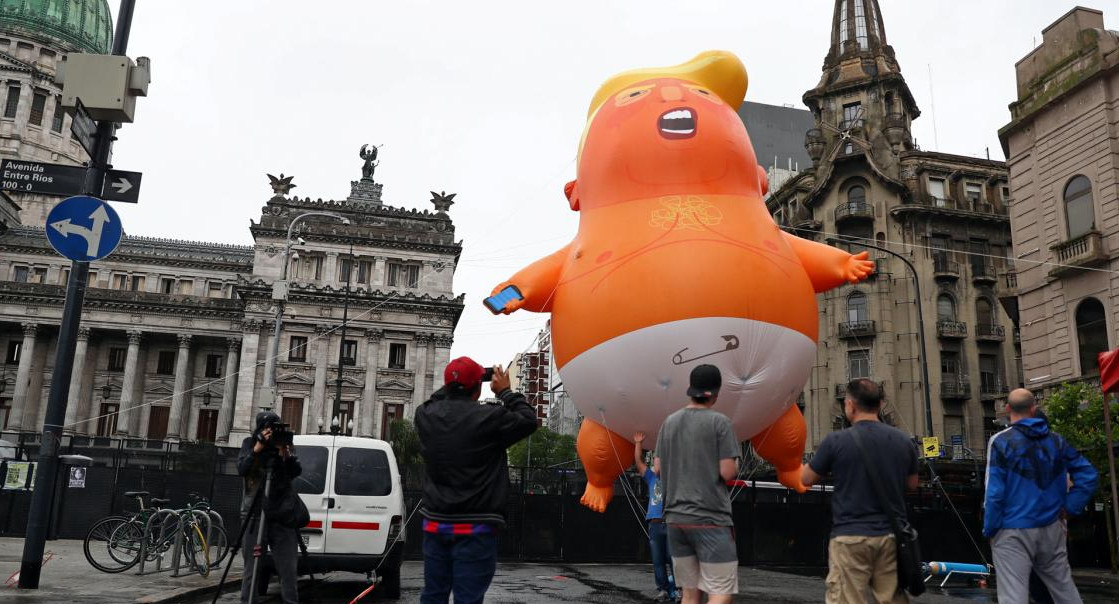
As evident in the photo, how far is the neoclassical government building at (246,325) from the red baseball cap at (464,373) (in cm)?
5017

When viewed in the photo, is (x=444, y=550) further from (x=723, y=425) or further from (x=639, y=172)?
(x=639, y=172)

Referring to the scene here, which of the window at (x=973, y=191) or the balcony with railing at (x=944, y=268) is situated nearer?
the balcony with railing at (x=944, y=268)

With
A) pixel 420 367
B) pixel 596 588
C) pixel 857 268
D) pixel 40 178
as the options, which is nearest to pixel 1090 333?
pixel 596 588

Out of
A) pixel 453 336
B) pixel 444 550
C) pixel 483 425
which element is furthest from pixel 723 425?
pixel 453 336

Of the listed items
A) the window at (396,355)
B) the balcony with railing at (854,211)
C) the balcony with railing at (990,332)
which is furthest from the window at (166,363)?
the balcony with railing at (990,332)

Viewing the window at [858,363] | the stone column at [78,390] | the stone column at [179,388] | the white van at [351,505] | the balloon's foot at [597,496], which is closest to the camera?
the balloon's foot at [597,496]

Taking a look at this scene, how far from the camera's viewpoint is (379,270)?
59.5 meters

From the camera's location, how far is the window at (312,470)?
11.1m

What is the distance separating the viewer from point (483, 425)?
5.55 meters

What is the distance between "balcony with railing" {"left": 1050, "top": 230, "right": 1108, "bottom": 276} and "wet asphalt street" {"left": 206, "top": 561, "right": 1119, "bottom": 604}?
9528 millimetres

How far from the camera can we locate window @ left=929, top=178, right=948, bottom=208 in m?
46.4

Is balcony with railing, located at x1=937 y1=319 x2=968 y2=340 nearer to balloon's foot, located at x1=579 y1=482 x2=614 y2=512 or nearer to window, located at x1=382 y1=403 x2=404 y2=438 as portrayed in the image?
window, located at x1=382 y1=403 x2=404 y2=438

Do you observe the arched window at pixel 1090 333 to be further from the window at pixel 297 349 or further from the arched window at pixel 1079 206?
the window at pixel 297 349

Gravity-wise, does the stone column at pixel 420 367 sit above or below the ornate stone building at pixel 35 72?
below
